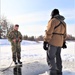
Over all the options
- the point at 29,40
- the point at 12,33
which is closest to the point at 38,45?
the point at 29,40

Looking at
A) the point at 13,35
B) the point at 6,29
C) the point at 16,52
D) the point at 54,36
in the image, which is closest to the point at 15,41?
the point at 13,35

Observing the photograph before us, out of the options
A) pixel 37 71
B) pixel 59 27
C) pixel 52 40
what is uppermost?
pixel 59 27

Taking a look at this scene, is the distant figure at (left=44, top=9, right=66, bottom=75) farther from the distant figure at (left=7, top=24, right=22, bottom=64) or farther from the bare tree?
the bare tree

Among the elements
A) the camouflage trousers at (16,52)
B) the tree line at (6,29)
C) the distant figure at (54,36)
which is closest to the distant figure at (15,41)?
the camouflage trousers at (16,52)

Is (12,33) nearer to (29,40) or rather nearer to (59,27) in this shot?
(59,27)

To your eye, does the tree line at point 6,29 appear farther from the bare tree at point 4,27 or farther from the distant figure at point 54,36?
the distant figure at point 54,36

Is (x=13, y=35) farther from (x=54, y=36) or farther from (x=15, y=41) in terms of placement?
(x=54, y=36)

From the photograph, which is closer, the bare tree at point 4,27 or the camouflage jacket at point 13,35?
the camouflage jacket at point 13,35

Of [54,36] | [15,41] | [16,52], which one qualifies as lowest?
[16,52]

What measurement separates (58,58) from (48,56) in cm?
42

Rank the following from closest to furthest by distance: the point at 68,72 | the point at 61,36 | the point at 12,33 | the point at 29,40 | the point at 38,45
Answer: the point at 61,36 < the point at 68,72 < the point at 12,33 < the point at 38,45 < the point at 29,40

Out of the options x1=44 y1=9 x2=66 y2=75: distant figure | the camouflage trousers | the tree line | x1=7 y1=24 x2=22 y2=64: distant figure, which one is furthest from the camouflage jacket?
the tree line

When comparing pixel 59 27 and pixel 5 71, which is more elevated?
pixel 59 27

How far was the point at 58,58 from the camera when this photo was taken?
17.0 feet
